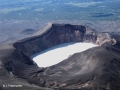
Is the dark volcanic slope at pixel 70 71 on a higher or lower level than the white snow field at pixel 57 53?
higher

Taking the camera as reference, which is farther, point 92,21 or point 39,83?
point 92,21

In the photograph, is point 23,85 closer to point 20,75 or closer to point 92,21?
point 20,75

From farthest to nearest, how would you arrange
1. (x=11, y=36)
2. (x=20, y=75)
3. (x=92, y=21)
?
(x=92, y=21) → (x=11, y=36) → (x=20, y=75)

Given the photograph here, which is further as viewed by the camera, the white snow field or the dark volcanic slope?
the white snow field

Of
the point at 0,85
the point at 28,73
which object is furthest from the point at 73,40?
the point at 0,85

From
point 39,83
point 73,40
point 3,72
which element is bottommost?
point 73,40

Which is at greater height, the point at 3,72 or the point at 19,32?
the point at 3,72

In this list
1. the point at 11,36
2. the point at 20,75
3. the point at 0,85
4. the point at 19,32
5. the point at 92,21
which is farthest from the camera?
the point at 92,21

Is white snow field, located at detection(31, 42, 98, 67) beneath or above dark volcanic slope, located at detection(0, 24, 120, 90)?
beneath
